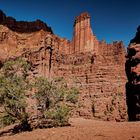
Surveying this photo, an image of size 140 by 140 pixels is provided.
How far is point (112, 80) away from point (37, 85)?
20887 mm

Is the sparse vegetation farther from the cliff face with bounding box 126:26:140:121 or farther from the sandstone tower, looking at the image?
the sandstone tower

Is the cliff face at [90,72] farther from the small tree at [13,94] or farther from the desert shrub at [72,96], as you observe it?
the small tree at [13,94]

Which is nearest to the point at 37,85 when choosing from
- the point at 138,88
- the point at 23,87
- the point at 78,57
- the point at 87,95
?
the point at 23,87

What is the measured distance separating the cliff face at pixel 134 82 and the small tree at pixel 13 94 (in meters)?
15.1

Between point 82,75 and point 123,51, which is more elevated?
point 123,51

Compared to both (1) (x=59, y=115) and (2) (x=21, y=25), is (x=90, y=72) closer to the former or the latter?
(1) (x=59, y=115)

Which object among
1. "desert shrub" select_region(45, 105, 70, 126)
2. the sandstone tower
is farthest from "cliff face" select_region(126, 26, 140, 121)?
the sandstone tower

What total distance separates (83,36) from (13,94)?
194 feet

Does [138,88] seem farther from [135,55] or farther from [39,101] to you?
[39,101]

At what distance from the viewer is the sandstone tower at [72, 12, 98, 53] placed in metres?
79.7

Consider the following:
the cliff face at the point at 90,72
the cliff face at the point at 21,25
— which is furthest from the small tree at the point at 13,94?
the cliff face at the point at 21,25

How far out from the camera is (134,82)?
124 feet

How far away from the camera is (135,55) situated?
3903cm

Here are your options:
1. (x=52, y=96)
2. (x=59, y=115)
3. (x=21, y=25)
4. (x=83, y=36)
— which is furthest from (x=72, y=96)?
(x=21, y=25)
